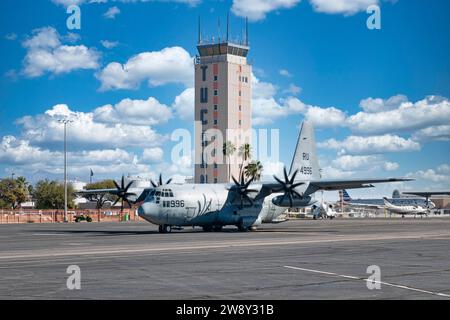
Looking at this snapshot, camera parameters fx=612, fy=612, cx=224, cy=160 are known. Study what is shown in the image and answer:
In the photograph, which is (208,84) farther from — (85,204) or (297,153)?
(297,153)

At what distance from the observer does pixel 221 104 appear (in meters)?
147

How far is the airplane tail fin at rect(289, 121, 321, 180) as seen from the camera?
199 feet

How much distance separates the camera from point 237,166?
488 feet

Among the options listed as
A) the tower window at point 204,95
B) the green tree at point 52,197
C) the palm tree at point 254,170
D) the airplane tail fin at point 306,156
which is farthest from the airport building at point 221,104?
the airplane tail fin at point 306,156

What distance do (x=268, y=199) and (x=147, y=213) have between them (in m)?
13.4

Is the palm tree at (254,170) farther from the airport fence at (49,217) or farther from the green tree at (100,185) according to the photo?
the green tree at (100,185)

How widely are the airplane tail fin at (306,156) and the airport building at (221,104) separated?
82863mm

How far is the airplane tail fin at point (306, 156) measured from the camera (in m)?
60.8

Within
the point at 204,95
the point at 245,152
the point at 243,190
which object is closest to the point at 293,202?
the point at 243,190

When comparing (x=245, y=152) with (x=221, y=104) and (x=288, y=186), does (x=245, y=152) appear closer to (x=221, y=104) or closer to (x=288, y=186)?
(x=221, y=104)

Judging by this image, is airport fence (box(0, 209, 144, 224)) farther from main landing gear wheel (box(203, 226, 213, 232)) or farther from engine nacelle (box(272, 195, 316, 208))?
engine nacelle (box(272, 195, 316, 208))

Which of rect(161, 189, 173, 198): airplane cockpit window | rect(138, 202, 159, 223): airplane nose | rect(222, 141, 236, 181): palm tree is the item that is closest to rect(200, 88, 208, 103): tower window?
rect(222, 141, 236, 181): palm tree

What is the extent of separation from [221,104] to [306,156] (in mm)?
86922
